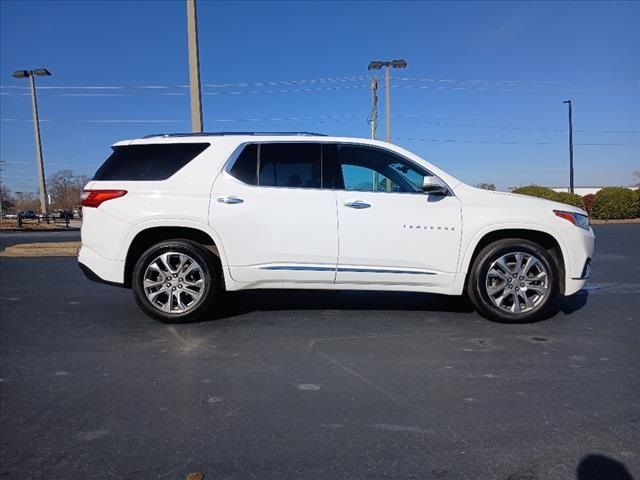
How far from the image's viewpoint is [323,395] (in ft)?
9.97

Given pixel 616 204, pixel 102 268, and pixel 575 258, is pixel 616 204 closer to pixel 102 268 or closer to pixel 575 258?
pixel 575 258

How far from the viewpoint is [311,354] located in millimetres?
3771

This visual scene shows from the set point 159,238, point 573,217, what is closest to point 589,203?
point 573,217

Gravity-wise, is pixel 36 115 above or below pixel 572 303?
above

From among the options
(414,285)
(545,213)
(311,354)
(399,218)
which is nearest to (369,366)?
(311,354)

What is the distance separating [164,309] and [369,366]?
226 centimetres

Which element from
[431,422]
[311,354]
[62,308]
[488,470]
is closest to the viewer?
[488,470]

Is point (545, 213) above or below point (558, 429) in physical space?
above

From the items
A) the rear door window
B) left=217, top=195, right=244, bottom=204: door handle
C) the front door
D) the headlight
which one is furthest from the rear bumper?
the headlight

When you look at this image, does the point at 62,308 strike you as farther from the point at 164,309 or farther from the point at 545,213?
the point at 545,213

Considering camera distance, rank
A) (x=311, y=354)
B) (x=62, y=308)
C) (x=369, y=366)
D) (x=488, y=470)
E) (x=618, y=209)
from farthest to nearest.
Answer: (x=618, y=209) < (x=62, y=308) < (x=311, y=354) < (x=369, y=366) < (x=488, y=470)

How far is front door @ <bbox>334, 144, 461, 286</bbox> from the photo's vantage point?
14.6 feet

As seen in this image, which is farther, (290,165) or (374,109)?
(374,109)

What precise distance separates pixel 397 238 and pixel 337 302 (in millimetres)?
1429
